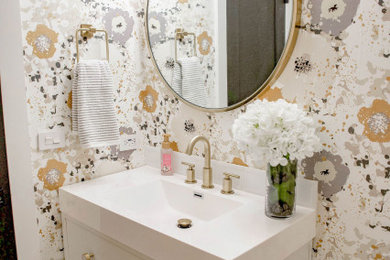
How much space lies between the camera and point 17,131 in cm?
151

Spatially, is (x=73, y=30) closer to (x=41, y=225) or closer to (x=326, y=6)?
(x=41, y=225)

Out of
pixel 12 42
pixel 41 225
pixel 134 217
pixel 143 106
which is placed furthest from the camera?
pixel 143 106

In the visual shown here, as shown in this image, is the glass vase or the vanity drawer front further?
the vanity drawer front

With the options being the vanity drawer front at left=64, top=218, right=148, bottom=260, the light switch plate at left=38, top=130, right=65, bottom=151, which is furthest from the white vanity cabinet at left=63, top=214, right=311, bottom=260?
the light switch plate at left=38, top=130, right=65, bottom=151

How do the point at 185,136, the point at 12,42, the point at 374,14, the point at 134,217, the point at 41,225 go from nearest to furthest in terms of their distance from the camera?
the point at 374,14
the point at 134,217
the point at 12,42
the point at 41,225
the point at 185,136

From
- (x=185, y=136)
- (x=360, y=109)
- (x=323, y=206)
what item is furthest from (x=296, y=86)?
(x=185, y=136)

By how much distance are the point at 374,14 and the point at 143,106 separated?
1176mm

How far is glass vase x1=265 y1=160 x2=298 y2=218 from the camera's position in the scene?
4.05 ft

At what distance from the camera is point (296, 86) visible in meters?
1.33

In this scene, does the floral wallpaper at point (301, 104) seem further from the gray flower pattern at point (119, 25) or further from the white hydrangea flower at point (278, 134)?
the white hydrangea flower at point (278, 134)

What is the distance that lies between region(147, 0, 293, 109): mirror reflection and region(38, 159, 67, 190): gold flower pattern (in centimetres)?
64

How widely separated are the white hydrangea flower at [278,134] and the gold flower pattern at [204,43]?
46 centimetres

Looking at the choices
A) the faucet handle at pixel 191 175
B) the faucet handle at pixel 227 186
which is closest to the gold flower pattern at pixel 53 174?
the faucet handle at pixel 191 175

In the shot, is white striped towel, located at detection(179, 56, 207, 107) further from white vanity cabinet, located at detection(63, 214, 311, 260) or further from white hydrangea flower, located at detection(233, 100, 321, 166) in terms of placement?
white vanity cabinet, located at detection(63, 214, 311, 260)
